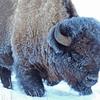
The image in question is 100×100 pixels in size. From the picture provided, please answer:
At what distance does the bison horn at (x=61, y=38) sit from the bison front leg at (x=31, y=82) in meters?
0.50

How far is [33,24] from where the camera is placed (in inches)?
195

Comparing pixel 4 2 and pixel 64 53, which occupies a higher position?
pixel 4 2

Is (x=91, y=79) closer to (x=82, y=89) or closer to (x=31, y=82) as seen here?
(x=82, y=89)

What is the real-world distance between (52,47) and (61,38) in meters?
0.14

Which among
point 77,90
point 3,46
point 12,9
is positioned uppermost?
point 12,9

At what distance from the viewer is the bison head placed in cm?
445

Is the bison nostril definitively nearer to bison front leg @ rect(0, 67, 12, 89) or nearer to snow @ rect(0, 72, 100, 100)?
snow @ rect(0, 72, 100, 100)

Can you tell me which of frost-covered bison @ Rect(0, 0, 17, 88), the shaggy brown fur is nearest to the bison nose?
the shaggy brown fur

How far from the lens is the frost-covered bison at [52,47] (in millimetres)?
4504

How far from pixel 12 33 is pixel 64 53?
2.56 feet

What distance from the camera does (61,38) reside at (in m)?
4.55

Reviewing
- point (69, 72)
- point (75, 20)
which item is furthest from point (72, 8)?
point (69, 72)

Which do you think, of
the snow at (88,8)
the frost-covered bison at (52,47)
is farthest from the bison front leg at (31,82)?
the snow at (88,8)

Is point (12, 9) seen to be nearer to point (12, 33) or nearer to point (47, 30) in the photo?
point (12, 33)
